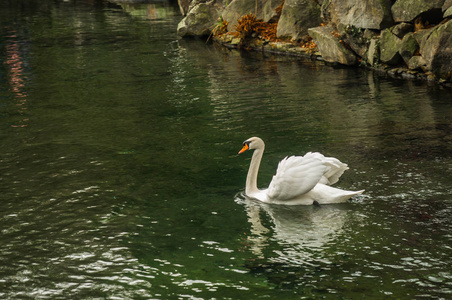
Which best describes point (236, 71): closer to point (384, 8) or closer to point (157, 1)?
point (384, 8)

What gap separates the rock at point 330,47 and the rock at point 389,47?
1.55 m

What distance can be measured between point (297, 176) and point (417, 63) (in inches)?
406

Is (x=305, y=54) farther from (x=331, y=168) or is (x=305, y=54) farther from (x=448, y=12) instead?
(x=331, y=168)

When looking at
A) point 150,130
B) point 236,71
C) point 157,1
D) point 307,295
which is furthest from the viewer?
point 157,1

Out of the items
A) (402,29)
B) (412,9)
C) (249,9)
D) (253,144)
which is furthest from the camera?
(249,9)

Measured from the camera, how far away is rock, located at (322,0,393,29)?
18.7m

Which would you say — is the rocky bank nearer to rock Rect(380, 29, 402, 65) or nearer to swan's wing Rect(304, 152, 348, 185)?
rock Rect(380, 29, 402, 65)

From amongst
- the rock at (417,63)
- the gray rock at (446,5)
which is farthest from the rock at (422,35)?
the gray rock at (446,5)

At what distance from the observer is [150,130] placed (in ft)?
44.9

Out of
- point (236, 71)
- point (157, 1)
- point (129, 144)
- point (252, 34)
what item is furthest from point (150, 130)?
point (157, 1)

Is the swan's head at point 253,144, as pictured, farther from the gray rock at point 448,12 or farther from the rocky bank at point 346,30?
the gray rock at point 448,12

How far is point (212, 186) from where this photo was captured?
33.2 feet

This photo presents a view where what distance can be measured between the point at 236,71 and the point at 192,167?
988 centimetres

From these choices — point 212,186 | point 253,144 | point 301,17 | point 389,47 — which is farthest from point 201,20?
point 253,144
